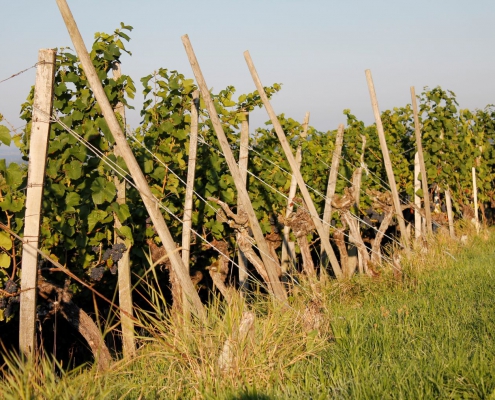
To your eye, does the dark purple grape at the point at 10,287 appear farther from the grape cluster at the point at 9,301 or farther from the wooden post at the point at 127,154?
the wooden post at the point at 127,154

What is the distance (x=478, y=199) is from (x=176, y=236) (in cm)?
948

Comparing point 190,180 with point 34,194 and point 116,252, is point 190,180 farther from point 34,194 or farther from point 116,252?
point 34,194

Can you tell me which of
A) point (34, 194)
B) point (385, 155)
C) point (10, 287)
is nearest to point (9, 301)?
point (10, 287)

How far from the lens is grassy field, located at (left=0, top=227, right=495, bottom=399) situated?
3863 millimetres

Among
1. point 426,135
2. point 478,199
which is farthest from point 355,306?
point 478,199

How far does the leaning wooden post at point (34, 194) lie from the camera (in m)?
4.42

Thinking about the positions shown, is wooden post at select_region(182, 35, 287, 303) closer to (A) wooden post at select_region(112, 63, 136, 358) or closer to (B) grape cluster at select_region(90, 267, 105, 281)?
(A) wooden post at select_region(112, 63, 136, 358)

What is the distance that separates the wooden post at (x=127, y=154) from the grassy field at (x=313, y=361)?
362 millimetres

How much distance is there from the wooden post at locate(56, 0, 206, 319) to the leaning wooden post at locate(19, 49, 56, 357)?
0.30m

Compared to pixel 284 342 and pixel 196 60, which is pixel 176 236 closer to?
pixel 196 60

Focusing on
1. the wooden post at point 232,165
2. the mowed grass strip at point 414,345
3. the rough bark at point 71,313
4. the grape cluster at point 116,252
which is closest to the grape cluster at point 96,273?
the grape cluster at point 116,252

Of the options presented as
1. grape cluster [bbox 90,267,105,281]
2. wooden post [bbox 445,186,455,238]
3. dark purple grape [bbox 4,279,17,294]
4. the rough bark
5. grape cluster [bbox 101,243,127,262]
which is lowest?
wooden post [bbox 445,186,455,238]

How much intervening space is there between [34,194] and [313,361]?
2.18 meters

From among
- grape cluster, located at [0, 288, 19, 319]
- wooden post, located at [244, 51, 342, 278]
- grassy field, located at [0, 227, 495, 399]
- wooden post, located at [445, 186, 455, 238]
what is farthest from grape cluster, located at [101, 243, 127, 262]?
wooden post, located at [445, 186, 455, 238]
